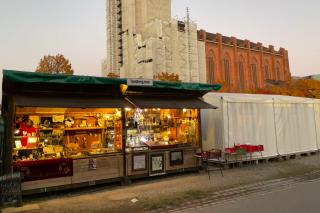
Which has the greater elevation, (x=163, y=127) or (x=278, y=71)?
(x=278, y=71)

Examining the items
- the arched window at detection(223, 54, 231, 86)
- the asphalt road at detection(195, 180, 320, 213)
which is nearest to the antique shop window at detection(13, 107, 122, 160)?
the asphalt road at detection(195, 180, 320, 213)

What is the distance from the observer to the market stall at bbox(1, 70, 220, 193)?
27.7ft

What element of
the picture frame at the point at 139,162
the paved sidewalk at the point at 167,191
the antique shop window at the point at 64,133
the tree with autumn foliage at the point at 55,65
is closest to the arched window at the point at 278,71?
the tree with autumn foliage at the point at 55,65

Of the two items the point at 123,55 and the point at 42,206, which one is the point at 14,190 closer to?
the point at 42,206

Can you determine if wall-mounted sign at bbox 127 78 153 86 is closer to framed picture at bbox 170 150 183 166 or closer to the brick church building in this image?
framed picture at bbox 170 150 183 166

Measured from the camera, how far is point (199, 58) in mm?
65875

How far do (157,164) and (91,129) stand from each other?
9.90ft

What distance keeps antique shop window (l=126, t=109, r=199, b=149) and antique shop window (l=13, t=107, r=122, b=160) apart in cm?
89

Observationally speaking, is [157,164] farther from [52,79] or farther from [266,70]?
[266,70]

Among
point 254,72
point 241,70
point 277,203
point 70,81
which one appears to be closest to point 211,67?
point 241,70

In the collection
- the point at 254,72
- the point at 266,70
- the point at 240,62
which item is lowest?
the point at 254,72

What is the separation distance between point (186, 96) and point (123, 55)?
189ft

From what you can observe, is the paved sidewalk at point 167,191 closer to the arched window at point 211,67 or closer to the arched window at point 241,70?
the arched window at point 211,67

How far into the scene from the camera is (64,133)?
425 inches
